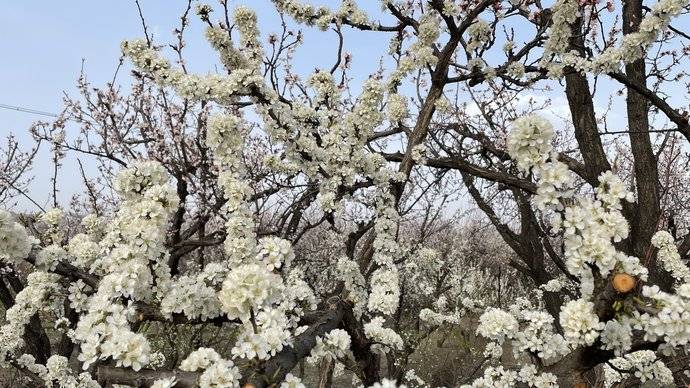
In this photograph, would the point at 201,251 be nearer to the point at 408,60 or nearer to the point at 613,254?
the point at 408,60

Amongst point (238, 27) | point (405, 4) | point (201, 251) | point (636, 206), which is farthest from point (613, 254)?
point (405, 4)

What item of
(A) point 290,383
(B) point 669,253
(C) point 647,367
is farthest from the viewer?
(B) point 669,253

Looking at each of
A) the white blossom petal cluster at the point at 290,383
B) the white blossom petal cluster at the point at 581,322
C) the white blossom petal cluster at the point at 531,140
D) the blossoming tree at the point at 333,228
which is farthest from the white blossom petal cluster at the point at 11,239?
the white blossom petal cluster at the point at 581,322

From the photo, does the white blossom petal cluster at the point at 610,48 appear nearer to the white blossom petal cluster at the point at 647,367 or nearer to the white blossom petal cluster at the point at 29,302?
the white blossom petal cluster at the point at 647,367

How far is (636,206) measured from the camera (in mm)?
5766

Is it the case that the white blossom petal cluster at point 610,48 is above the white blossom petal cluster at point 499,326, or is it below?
above

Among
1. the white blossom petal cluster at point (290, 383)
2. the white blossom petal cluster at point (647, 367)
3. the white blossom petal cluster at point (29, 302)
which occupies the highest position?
the white blossom petal cluster at point (29, 302)

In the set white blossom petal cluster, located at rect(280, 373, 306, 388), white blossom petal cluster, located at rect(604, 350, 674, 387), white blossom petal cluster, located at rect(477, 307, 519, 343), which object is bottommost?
white blossom petal cluster, located at rect(280, 373, 306, 388)

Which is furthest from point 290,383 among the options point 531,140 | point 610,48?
point 610,48

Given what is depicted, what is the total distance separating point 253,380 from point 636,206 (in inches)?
205

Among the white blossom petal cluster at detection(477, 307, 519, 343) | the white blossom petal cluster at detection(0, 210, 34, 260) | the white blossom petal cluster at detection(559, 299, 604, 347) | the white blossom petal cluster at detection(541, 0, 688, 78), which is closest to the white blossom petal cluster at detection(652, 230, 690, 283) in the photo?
the white blossom petal cluster at detection(541, 0, 688, 78)

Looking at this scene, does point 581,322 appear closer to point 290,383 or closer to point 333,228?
point 290,383

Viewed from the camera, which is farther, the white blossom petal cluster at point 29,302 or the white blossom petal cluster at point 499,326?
the white blossom petal cluster at point 29,302

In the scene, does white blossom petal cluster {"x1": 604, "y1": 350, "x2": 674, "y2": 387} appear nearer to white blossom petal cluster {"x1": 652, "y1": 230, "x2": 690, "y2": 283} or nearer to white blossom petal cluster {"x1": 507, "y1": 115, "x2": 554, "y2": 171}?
white blossom petal cluster {"x1": 652, "y1": 230, "x2": 690, "y2": 283}
